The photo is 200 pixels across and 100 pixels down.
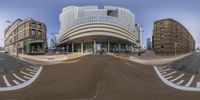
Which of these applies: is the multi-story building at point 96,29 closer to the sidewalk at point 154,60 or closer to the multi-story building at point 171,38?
the multi-story building at point 171,38

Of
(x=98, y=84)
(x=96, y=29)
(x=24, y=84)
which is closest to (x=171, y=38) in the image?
(x=96, y=29)

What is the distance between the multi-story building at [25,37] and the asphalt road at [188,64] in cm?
239

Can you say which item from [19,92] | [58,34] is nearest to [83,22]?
[58,34]

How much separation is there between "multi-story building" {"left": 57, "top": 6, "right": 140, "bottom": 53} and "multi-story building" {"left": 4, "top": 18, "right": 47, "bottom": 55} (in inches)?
11.0

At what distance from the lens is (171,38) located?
127 inches

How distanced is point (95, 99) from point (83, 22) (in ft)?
4.39

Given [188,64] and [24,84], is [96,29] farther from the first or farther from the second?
[188,64]

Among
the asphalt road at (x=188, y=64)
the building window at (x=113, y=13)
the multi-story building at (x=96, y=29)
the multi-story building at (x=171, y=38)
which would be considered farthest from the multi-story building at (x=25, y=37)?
the asphalt road at (x=188, y=64)

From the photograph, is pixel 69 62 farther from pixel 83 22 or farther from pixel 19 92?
pixel 83 22

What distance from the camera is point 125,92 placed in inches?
143

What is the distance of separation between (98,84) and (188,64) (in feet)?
7.27

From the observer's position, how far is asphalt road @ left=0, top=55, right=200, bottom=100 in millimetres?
3477

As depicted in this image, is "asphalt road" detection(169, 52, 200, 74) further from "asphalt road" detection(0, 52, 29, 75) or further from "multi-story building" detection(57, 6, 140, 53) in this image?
"asphalt road" detection(0, 52, 29, 75)

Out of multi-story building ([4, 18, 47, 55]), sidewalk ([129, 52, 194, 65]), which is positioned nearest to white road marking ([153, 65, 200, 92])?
sidewalk ([129, 52, 194, 65])
